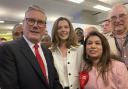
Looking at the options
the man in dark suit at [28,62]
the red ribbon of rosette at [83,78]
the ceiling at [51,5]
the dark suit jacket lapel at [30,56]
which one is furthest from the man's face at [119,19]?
the ceiling at [51,5]

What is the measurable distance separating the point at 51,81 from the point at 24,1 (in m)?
6.16

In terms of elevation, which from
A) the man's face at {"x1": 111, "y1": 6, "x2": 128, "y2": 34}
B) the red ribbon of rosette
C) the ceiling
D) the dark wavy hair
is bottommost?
the red ribbon of rosette

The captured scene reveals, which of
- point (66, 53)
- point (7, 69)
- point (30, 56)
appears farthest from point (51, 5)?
point (7, 69)

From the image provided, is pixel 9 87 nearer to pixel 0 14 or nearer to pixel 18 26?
pixel 18 26

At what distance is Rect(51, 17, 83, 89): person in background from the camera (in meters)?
2.40

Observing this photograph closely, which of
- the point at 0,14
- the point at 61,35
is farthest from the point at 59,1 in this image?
the point at 61,35

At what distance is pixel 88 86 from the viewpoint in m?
2.21

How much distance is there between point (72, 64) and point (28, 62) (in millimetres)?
746

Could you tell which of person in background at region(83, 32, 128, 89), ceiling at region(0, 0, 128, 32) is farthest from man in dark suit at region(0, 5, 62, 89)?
ceiling at region(0, 0, 128, 32)

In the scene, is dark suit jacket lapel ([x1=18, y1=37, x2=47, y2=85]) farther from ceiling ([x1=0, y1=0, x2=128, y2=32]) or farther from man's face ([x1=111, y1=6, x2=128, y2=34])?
ceiling ([x1=0, y1=0, x2=128, y2=32])

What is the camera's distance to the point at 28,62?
181 centimetres

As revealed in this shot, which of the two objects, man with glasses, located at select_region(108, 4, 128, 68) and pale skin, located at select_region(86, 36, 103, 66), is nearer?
pale skin, located at select_region(86, 36, 103, 66)

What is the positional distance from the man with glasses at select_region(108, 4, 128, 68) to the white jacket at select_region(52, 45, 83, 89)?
0.48m

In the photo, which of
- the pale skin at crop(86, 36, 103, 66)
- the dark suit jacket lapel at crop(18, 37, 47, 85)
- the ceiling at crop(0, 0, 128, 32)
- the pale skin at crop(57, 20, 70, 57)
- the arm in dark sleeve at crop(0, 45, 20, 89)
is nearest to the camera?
the arm in dark sleeve at crop(0, 45, 20, 89)
